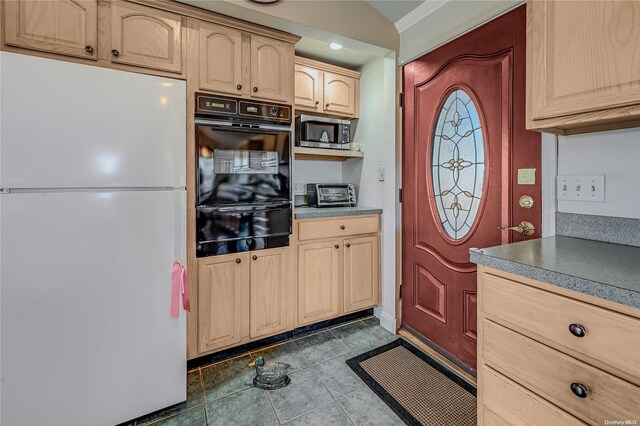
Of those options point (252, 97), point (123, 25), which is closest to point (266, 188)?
point (252, 97)

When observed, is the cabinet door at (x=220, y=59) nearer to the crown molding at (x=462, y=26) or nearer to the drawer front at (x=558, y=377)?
the crown molding at (x=462, y=26)

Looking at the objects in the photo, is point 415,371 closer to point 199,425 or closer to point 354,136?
point 199,425

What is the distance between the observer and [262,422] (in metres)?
1.49

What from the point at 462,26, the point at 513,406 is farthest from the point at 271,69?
the point at 513,406

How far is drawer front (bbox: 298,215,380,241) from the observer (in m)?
2.24

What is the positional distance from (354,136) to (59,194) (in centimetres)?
229

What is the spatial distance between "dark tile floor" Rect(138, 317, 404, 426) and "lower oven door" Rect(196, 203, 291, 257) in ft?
2.49

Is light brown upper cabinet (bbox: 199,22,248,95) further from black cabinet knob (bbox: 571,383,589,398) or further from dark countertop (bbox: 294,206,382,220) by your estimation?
black cabinet knob (bbox: 571,383,589,398)

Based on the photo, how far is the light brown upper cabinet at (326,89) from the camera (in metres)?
2.52

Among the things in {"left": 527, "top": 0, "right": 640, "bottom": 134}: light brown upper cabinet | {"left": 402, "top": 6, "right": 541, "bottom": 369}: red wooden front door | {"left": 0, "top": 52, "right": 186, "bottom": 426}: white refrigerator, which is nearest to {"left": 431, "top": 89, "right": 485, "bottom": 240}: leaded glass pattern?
{"left": 402, "top": 6, "right": 541, "bottom": 369}: red wooden front door

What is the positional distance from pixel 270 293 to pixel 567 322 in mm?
1654

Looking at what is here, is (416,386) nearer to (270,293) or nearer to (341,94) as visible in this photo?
(270,293)

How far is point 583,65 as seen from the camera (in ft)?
3.52

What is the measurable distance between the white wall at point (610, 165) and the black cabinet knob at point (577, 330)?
68 centimetres
